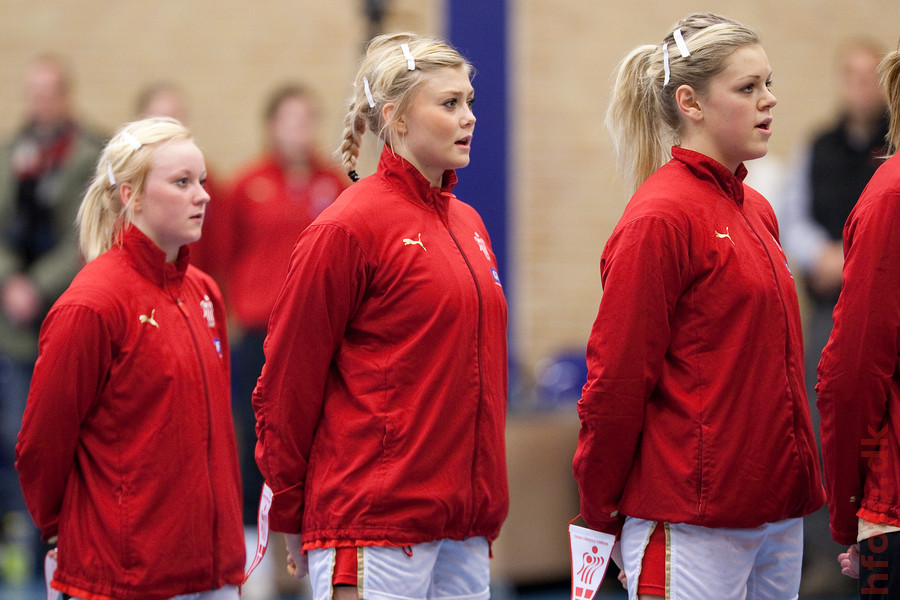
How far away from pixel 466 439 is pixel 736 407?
595 mm

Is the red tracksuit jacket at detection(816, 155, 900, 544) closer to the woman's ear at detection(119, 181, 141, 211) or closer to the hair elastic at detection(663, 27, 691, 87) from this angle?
the hair elastic at detection(663, 27, 691, 87)

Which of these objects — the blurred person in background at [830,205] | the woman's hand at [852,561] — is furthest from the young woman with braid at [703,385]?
the blurred person in background at [830,205]

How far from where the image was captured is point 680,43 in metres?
2.57

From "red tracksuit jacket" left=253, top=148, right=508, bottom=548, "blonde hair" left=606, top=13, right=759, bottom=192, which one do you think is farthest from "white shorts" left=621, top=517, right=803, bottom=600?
"blonde hair" left=606, top=13, right=759, bottom=192

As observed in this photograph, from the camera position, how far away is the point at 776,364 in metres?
2.43

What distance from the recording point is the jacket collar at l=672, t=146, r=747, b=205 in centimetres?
254

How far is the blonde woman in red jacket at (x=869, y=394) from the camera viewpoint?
2.35 metres

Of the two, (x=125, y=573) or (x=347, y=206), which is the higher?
(x=347, y=206)

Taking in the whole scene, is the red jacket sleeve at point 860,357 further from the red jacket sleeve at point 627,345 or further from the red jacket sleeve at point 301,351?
the red jacket sleeve at point 301,351

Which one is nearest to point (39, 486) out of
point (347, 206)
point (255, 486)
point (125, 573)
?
point (125, 573)

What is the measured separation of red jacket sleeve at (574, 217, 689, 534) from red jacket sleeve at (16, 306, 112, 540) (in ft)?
3.84

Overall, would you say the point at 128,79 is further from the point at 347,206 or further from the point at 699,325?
the point at 699,325

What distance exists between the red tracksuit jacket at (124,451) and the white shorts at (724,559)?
1.04 metres

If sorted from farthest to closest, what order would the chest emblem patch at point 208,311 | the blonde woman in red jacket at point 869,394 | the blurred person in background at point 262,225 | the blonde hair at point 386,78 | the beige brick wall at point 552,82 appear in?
the beige brick wall at point 552,82
the blurred person in background at point 262,225
the chest emblem patch at point 208,311
the blonde hair at point 386,78
the blonde woman in red jacket at point 869,394
